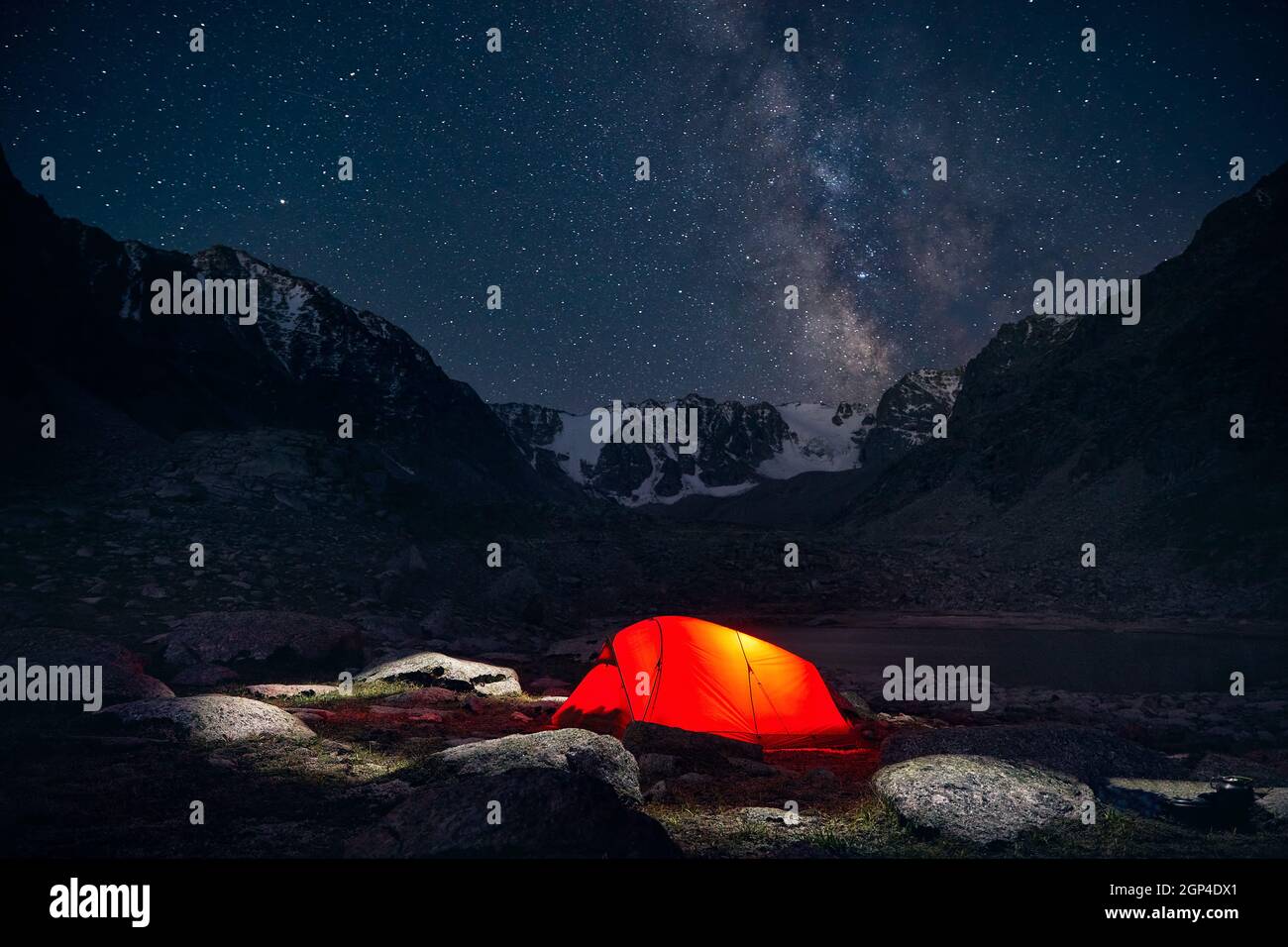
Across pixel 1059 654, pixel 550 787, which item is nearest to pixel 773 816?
pixel 550 787

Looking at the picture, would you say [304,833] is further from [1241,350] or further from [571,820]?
[1241,350]

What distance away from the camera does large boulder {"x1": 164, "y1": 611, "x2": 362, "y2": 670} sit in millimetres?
13453

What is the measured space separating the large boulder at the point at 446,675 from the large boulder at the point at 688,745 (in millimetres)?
5506

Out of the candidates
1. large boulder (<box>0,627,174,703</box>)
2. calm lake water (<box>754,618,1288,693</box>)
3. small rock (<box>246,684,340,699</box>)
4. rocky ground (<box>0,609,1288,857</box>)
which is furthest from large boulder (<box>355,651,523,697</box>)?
calm lake water (<box>754,618,1288,693</box>)

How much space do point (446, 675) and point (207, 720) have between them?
218 inches

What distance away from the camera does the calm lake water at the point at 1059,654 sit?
1872 centimetres

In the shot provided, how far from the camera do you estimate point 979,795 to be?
21.5 ft

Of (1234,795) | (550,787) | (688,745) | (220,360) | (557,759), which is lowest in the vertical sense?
(688,745)

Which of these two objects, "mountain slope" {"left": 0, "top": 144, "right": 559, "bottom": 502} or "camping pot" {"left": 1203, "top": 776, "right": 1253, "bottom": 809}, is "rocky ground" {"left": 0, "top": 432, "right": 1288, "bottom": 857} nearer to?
"camping pot" {"left": 1203, "top": 776, "right": 1253, "bottom": 809}

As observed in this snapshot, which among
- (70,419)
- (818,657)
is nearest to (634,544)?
(818,657)

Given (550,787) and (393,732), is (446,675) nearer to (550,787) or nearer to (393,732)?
(393,732)

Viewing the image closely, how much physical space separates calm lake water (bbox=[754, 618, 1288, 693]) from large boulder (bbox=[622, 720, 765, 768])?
30.0ft
